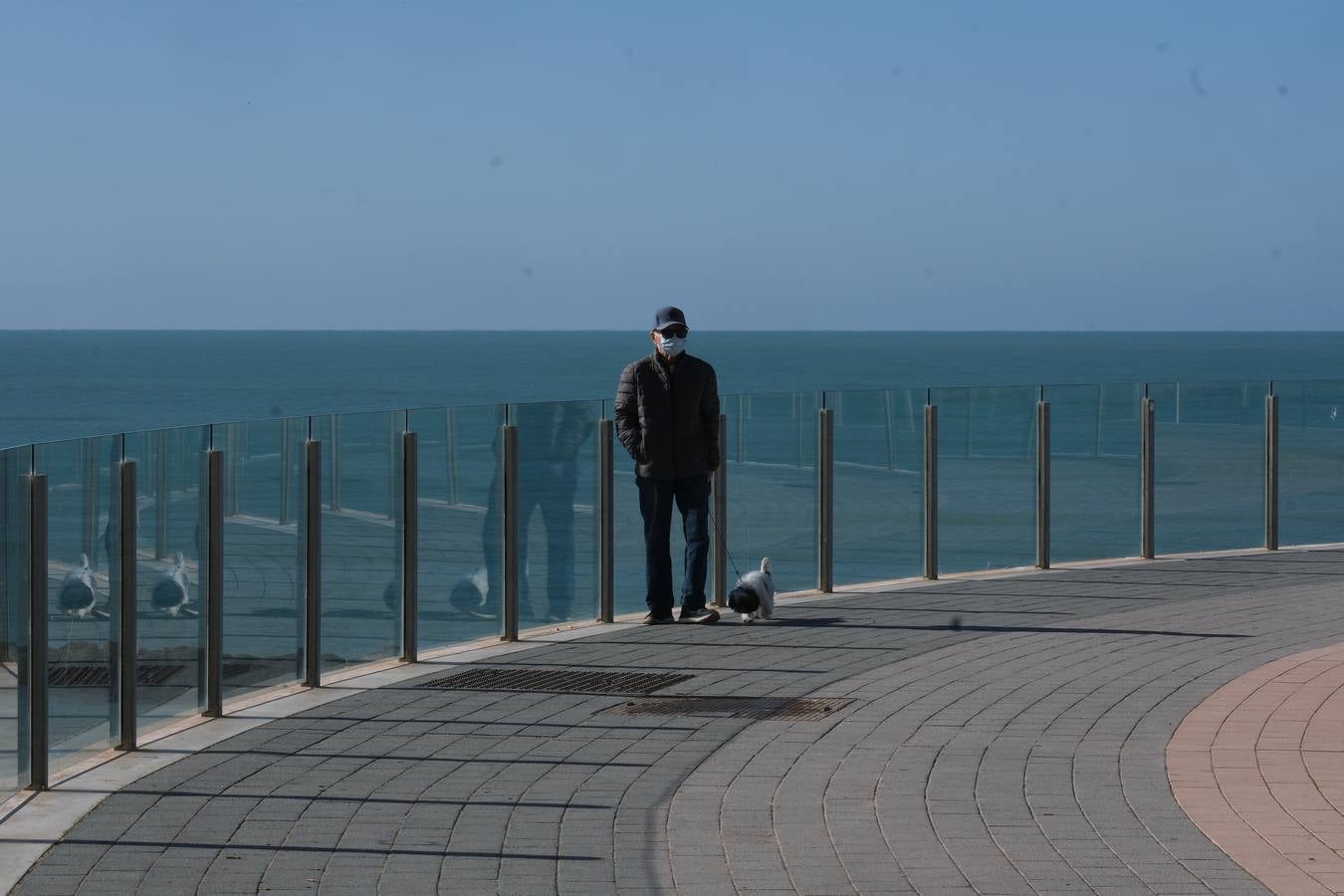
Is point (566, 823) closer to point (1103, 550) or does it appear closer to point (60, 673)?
point (60, 673)

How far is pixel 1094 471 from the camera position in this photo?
14.4 m

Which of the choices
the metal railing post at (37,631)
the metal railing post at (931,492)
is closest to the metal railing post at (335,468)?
the metal railing post at (37,631)

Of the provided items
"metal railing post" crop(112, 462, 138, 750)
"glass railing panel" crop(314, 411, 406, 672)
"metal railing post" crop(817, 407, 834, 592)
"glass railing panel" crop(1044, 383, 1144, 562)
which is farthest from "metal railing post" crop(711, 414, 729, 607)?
"metal railing post" crop(112, 462, 138, 750)

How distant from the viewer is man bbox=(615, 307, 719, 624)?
11.1m

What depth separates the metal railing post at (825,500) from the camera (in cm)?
1285

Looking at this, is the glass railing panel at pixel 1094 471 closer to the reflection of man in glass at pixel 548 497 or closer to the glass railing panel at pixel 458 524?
the reflection of man in glass at pixel 548 497

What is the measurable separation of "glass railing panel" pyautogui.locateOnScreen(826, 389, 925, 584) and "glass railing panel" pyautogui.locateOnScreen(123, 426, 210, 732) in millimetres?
5801

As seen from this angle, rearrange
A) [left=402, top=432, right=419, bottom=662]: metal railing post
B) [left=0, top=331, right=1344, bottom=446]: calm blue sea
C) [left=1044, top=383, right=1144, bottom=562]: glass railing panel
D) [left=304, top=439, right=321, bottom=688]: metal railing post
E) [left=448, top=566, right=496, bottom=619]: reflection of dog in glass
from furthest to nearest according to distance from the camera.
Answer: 1. [left=0, top=331, right=1344, bottom=446]: calm blue sea
2. [left=1044, top=383, right=1144, bottom=562]: glass railing panel
3. [left=448, top=566, right=496, bottom=619]: reflection of dog in glass
4. [left=402, top=432, right=419, bottom=662]: metal railing post
5. [left=304, top=439, right=321, bottom=688]: metal railing post

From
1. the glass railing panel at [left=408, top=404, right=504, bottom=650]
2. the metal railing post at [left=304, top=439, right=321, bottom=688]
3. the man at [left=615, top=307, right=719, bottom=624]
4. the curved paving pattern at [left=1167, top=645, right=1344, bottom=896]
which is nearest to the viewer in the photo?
the curved paving pattern at [left=1167, top=645, right=1344, bottom=896]

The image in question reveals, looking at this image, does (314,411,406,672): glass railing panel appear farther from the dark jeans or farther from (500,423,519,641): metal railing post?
the dark jeans

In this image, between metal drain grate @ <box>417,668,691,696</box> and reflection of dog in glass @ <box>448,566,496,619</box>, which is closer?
metal drain grate @ <box>417,668,691,696</box>

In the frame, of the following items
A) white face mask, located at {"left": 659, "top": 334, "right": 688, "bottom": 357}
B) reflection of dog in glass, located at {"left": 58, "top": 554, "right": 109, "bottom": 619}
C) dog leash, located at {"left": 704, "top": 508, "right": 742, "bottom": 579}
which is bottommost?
Answer: dog leash, located at {"left": 704, "top": 508, "right": 742, "bottom": 579}

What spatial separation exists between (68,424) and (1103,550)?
89.1 meters

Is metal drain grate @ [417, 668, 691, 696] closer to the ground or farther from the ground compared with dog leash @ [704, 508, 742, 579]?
closer to the ground
